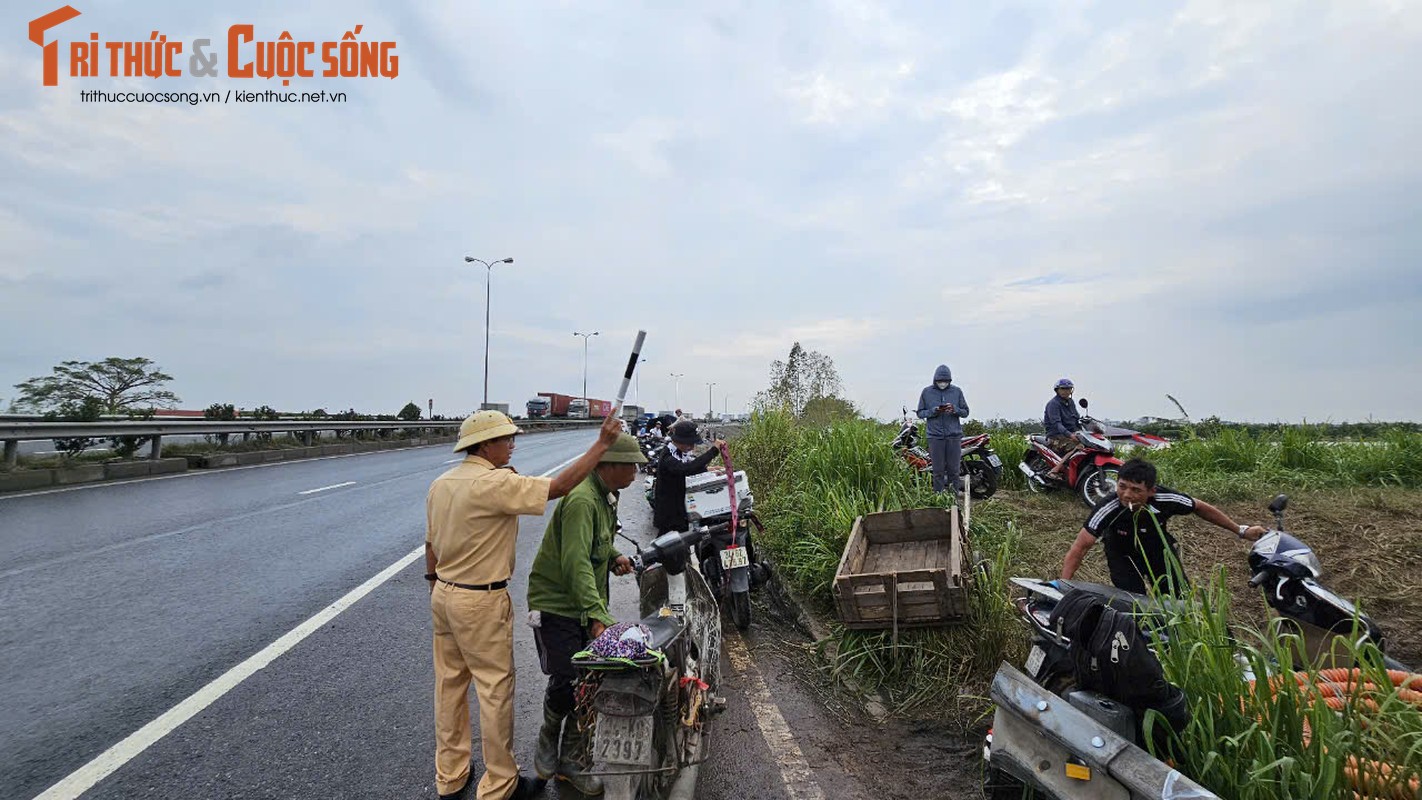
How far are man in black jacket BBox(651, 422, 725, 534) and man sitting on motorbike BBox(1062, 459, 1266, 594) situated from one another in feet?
9.14

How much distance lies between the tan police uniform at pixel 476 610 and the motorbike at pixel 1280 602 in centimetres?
234

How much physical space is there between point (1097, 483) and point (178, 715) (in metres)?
9.11

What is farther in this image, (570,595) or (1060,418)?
(1060,418)

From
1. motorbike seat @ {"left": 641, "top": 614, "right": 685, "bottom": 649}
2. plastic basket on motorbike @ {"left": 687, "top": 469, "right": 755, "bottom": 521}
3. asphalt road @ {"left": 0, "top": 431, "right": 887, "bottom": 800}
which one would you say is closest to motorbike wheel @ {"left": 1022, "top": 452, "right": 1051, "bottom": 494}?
plastic basket on motorbike @ {"left": 687, "top": 469, "right": 755, "bottom": 521}

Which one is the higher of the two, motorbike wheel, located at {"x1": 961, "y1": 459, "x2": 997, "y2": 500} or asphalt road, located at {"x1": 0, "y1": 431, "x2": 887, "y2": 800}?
motorbike wheel, located at {"x1": 961, "y1": 459, "x2": 997, "y2": 500}

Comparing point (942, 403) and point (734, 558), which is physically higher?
point (942, 403)

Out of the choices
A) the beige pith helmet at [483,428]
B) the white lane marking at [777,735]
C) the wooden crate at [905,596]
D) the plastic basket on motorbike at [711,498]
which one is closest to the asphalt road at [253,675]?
the white lane marking at [777,735]

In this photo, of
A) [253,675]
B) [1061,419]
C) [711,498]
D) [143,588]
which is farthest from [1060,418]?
[143,588]

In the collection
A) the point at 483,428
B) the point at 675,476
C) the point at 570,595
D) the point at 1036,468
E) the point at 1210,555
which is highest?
the point at 483,428

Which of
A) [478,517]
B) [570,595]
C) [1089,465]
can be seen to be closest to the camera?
[478,517]

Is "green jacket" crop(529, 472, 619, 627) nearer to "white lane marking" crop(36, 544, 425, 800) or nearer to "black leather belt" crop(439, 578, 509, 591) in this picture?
"black leather belt" crop(439, 578, 509, 591)

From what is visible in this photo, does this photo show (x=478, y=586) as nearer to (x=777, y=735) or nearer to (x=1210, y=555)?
(x=777, y=735)

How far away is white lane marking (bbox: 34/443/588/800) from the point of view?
9.95 ft

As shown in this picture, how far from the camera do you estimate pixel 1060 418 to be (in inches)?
388
